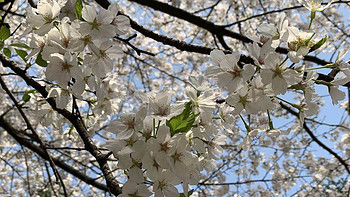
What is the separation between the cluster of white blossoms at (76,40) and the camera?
845 mm

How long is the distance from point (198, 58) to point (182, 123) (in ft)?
18.4

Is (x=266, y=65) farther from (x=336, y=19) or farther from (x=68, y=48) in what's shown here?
(x=336, y=19)

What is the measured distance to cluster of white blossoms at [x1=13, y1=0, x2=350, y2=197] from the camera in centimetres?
79

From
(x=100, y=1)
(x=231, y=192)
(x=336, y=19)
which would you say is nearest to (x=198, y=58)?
(x=231, y=192)

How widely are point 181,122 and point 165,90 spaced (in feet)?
0.32

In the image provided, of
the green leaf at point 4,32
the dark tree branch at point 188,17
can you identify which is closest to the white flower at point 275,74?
the green leaf at point 4,32

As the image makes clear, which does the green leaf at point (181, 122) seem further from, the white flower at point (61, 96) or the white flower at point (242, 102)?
the white flower at point (61, 96)

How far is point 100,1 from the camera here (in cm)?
155

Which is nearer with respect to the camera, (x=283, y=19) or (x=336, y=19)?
(x=283, y=19)

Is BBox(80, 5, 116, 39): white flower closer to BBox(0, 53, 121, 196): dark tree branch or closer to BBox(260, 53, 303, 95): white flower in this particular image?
BBox(260, 53, 303, 95): white flower

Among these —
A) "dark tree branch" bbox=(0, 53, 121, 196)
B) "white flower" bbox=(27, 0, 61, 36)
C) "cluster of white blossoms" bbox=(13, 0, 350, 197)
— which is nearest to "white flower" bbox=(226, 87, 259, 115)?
"cluster of white blossoms" bbox=(13, 0, 350, 197)

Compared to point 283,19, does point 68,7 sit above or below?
above

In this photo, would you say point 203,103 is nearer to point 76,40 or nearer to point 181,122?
point 181,122

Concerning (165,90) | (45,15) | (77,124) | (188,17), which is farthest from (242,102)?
(188,17)
